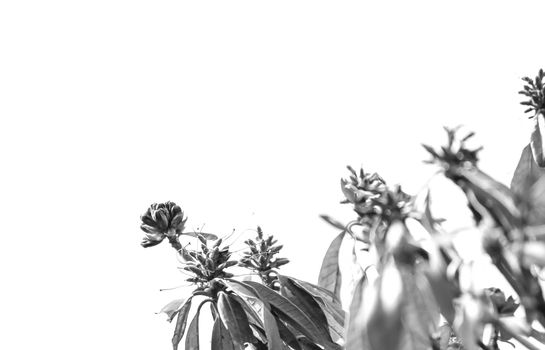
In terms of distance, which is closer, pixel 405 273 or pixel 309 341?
pixel 405 273

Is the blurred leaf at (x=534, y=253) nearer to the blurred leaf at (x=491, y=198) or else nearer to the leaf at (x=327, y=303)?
the blurred leaf at (x=491, y=198)

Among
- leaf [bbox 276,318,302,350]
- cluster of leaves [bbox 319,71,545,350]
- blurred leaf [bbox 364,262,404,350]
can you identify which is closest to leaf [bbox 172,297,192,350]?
leaf [bbox 276,318,302,350]

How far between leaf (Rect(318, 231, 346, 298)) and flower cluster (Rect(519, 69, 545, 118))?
833 millimetres

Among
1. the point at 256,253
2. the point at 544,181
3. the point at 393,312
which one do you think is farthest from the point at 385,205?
the point at 256,253

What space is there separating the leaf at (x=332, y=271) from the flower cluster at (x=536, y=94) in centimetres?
83

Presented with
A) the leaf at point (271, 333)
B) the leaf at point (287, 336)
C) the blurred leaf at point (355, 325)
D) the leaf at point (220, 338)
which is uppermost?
the leaf at point (220, 338)

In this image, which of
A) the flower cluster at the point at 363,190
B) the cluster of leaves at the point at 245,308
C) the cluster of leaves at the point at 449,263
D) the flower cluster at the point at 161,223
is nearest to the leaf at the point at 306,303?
the cluster of leaves at the point at 245,308

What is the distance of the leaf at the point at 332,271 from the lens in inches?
90.3

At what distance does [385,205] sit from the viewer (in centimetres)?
145

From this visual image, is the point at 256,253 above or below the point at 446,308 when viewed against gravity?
above

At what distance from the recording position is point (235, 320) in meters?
2.65

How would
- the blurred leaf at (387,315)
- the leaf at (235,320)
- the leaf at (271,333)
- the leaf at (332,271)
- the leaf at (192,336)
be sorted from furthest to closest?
1. the leaf at (192,336)
2. the leaf at (235,320)
3. the leaf at (271,333)
4. the leaf at (332,271)
5. the blurred leaf at (387,315)

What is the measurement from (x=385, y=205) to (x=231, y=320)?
4.18ft

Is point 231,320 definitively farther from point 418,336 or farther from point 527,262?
point 527,262
